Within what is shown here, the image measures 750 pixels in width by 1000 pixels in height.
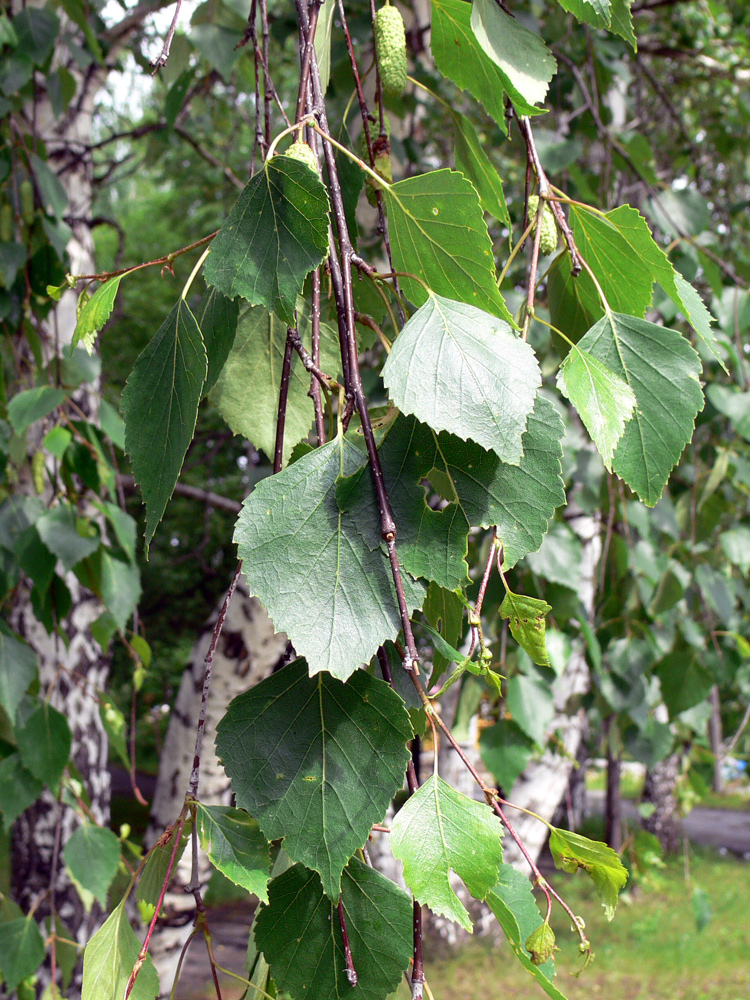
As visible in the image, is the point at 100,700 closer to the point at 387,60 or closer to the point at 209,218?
the point at 387,60

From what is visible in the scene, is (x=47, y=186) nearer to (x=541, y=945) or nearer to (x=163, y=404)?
(x=163, y=404)

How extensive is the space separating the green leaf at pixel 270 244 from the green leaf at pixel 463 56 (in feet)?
0.53

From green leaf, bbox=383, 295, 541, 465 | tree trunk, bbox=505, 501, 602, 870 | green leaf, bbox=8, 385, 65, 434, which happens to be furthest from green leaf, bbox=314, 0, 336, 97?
tree trunk, bbox=505, 501, 602, 870

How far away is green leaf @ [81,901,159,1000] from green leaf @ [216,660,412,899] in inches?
4.1

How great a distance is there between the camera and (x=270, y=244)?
0.39m

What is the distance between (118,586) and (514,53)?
104cm

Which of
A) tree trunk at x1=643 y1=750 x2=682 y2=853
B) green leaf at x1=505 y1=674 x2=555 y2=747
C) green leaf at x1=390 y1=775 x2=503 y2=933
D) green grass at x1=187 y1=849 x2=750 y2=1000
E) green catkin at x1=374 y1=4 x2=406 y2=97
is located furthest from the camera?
tree trunk at x1=643 y1=750 x2=682 y2=853

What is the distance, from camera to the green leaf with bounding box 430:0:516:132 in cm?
46

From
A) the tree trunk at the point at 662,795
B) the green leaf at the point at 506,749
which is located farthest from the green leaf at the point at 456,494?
the tree trunk at the point at 662,795

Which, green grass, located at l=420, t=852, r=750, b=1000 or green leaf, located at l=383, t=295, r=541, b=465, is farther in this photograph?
green grass, located at l=420, t=852, r=750, b=1000

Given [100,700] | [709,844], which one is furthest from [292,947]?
[709,844]

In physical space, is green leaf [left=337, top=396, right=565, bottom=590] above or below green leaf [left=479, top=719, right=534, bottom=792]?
above

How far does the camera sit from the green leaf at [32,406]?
1.12 metres

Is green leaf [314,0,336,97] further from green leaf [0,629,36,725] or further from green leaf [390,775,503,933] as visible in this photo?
green leaf [0,629,36,725]
